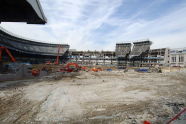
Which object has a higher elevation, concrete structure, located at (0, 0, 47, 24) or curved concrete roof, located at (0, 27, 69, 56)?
curved concrete roof, located at (0, 27, 69, 56)

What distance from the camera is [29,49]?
57469mm

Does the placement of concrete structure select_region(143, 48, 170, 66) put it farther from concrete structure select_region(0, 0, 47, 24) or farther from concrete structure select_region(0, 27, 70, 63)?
concrete structure select_region(0, 0, 47, 24)

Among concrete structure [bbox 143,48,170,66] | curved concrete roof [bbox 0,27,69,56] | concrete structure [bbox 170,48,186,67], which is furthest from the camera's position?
concrete structure [bbox 143,48,170,66]

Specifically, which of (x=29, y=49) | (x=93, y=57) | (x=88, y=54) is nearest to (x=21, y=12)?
(x=29, y=49)

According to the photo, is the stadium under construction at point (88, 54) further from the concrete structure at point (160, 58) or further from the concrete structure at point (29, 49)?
the concrete structure at point (160, 58)

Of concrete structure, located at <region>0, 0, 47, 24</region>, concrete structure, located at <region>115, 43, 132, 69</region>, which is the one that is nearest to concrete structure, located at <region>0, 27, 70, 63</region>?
concrete structure, located at <region>115, 43, 132, 69</region>

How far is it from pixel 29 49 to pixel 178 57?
80.2 m

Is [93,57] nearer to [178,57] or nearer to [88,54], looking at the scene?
[88,54]

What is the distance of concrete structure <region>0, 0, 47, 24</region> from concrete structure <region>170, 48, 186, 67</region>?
7345 centimetres

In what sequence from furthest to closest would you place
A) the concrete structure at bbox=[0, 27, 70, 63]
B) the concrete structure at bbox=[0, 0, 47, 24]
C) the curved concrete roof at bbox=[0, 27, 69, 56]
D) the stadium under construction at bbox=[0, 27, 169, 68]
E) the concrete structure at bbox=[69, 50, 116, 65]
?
the concrete structure at bbox=[69, 50, 116, 65] < the stadium under construction at bbox=[0, 27, 169, 68] < the concrete structure at bbox=[0, 27, 70, 63] < the curved concrete roof at bbox=[0, 27, 69, 56] < the concrete structure at bbox=[0, 0, 47, 24]

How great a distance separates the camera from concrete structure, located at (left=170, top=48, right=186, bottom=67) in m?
63.0

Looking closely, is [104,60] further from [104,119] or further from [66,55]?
[104,119]

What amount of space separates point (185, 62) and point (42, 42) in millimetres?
80780

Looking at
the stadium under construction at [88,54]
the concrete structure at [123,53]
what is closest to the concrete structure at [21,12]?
the stadium under construction at [88,54]
